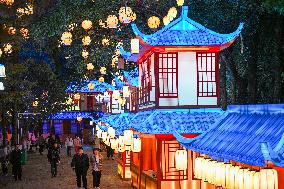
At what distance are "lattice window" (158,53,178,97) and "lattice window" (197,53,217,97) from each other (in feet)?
3.04

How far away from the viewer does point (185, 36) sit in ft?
69.9

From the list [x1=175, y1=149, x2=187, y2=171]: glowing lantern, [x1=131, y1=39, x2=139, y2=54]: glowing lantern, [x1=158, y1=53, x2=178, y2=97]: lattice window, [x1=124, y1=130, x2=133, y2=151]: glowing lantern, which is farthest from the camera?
[x1=124, y1=130, x2=133, y2=151]: glowing lantern

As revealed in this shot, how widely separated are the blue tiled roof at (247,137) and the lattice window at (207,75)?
4.98 meters

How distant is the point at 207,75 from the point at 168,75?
150 centimetres

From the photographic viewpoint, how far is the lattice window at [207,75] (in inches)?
851

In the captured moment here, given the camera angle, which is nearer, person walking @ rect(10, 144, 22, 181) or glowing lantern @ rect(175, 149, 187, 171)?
glowing lantern @ rect(175, 149, 187, 171)

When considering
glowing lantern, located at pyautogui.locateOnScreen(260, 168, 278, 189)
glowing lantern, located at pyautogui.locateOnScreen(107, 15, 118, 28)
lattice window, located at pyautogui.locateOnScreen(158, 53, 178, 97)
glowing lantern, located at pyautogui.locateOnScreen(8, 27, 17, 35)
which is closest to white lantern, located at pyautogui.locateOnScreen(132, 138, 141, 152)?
lattice window, located at pyautogui.locateOnScreen(158, 53, 178, 97)

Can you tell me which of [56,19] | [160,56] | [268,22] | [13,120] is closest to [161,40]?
[160,56]

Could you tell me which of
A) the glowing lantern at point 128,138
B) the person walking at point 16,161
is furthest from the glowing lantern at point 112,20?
the person walking at point 16,161

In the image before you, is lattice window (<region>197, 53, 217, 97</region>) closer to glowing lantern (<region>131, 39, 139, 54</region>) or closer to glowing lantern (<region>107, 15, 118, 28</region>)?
glowing lantern (<region>131, 39, 139, 54</region>)

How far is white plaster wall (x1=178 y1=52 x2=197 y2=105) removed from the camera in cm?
2141

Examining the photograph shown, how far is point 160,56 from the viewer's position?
21.4 m

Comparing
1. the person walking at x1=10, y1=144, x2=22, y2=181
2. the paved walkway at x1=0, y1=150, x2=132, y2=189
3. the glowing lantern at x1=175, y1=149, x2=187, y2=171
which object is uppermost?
the glowing lantern at x1=175, y1=149, x2=187, y2=171

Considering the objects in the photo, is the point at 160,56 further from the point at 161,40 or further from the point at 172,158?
the point at 172,158
